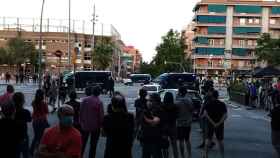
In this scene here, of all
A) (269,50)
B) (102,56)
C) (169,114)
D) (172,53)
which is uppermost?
(172,53)

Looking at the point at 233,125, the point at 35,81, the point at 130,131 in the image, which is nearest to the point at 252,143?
the point at 233,125

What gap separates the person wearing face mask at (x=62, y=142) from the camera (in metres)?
6.68

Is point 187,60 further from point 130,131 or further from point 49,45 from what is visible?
point 130,131

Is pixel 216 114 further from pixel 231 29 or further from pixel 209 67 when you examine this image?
pixel 231 29

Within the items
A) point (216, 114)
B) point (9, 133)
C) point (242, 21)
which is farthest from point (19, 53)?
point (9, 133)

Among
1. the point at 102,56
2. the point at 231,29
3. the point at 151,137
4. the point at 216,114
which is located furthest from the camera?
the point at 231,29

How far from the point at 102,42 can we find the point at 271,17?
35.1 meters

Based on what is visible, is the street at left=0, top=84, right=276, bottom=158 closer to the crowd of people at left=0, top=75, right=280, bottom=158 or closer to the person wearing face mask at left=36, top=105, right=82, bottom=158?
the crowd of people at left=0, top=75, right=280, bottom=158

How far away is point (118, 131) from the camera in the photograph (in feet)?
28.7

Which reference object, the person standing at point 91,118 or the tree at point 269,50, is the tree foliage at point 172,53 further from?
the person standing at point 91,118

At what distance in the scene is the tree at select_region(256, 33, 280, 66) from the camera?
9075 centimetres

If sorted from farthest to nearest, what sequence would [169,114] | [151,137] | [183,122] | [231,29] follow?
[231,29], [183,122], [169,114], [151,137]

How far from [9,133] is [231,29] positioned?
421ft

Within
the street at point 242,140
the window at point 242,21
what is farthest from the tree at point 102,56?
the street at point 242,140
